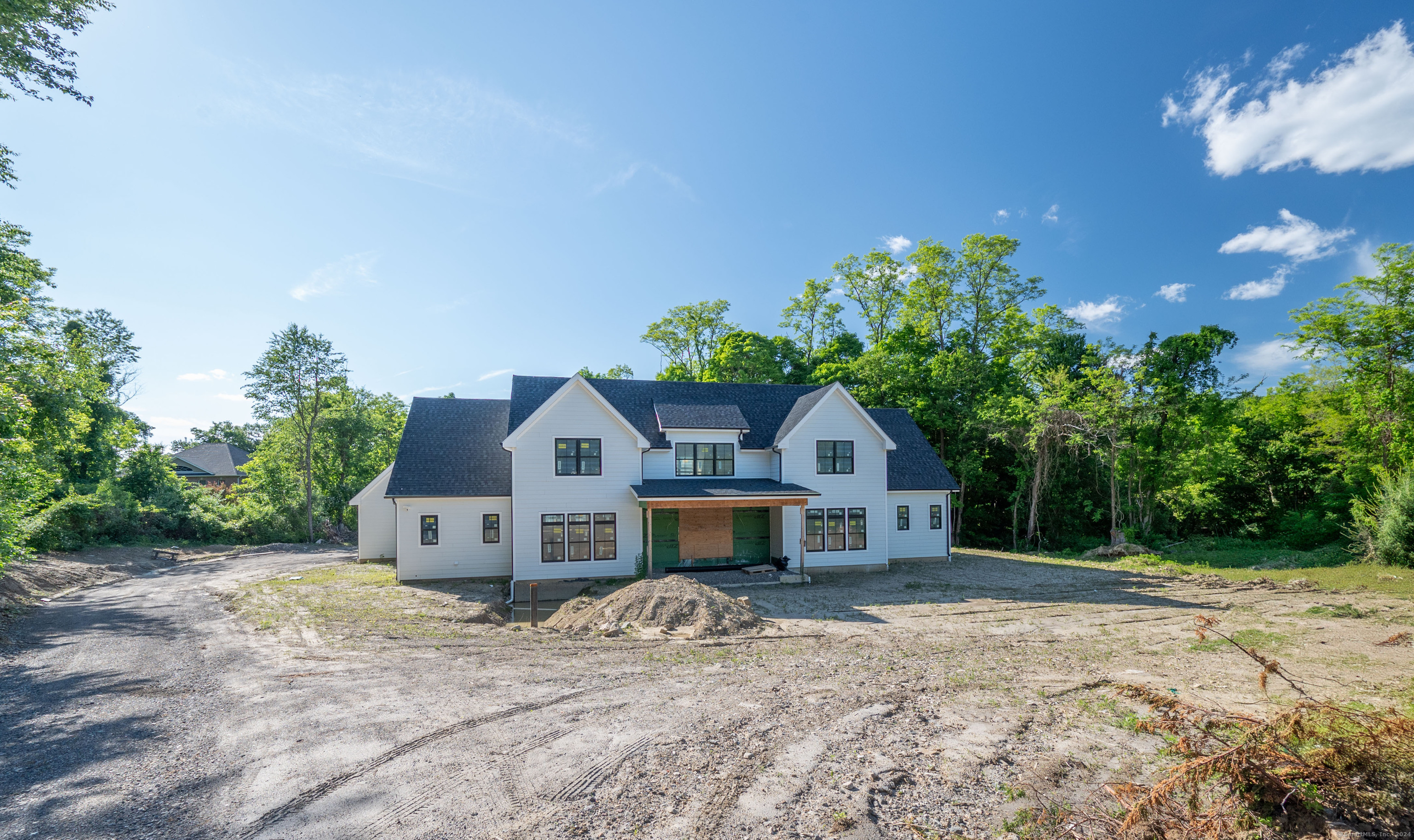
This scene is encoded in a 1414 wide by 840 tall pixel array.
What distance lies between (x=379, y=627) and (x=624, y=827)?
9974 mm

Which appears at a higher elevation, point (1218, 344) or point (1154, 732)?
point (1218, 344)

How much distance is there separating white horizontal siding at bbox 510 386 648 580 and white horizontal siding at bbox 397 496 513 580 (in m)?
1.02

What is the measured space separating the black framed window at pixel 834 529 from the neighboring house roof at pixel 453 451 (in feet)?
35.8

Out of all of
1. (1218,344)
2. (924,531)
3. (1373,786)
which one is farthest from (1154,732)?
Answer: (1218,344)

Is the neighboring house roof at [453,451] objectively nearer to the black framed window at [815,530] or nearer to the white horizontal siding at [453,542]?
the white horizontal siding at [453,542]

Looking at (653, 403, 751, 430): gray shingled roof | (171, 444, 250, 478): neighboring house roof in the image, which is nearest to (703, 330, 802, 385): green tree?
(653, 403, 751, 430): gray shingled roof

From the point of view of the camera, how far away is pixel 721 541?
20531 mm

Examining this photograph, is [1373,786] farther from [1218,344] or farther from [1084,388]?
[1218,344]

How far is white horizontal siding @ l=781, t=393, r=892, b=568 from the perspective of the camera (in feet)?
68.3

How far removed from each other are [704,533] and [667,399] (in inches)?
210

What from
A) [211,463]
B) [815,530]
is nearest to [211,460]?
[211,463]

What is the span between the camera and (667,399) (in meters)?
22.5

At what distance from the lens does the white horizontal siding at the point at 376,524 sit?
80.1 feet

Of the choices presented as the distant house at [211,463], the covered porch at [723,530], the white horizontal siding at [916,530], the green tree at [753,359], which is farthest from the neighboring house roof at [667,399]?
the distant house at [211,463]
